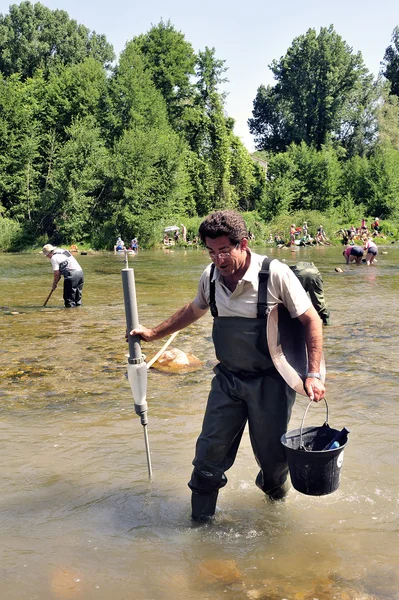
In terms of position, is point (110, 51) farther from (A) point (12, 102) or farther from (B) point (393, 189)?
(B) point (393, 189)

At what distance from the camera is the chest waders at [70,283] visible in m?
14.9

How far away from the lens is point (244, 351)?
4.03 meters

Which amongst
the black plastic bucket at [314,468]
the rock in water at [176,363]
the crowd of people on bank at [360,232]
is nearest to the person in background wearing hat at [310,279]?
the rock in water at [176,363]

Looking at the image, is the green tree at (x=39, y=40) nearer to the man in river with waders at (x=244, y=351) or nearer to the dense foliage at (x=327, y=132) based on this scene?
the dense foliage at (x=327, y=132)

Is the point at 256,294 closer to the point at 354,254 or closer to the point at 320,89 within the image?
the point at 354,254

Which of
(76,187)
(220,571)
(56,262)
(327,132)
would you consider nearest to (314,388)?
(220,571)

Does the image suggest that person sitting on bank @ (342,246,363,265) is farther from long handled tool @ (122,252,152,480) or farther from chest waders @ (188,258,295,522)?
chest waders @ (188,258,295,522)

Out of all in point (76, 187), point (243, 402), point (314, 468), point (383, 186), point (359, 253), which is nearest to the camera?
point (314, 468)

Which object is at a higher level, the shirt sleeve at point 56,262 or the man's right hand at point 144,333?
the man's right hand at point 144,333

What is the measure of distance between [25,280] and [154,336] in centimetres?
1959

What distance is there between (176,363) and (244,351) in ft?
16.0

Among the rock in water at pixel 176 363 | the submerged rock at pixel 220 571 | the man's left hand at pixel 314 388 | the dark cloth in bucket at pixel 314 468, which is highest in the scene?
the man's left hand at pixel 314 388

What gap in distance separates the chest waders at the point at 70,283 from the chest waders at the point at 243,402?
36.7 ft

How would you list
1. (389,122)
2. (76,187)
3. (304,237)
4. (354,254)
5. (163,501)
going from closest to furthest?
(163,501) < (354,254) < (304,237) < (76,187) < (389,122)
